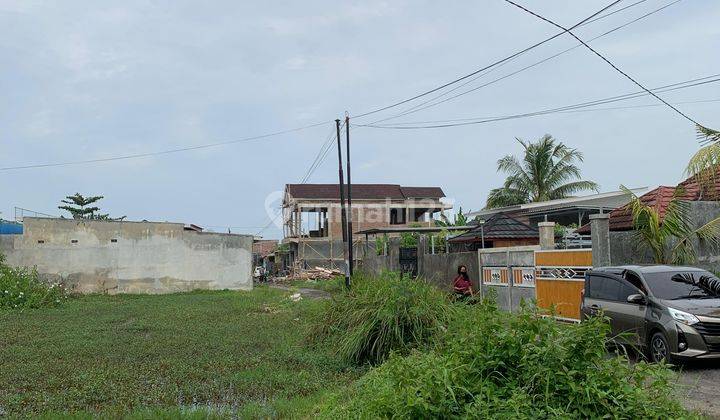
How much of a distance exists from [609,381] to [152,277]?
35.4 meters

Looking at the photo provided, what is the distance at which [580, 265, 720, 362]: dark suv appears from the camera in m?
10.3

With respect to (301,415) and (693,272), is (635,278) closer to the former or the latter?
(693,272)

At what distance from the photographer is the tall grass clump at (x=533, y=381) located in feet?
15.8

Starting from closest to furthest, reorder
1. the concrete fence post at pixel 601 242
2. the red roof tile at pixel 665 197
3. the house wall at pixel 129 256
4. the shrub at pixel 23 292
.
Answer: the concrete fence post at pixel 601 242
the red roof tile at pixel 665 197
the shrub at pixel 23 292
the house wall at pixel 129 256

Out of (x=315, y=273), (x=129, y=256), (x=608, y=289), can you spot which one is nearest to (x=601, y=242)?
(x=608, y=289)

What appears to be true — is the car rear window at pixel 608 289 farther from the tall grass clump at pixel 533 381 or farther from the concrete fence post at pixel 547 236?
the tall grass clump at pixel 533 381

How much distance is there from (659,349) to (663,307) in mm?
683

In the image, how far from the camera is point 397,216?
61.9m

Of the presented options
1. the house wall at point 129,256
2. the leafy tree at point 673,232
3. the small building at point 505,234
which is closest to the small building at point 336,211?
the house wall at point 129,256

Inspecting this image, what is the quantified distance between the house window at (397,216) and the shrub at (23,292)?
119ft

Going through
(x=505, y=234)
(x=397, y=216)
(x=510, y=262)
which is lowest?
(x=510, y=262)

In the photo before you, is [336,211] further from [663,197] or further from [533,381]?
[533,381]

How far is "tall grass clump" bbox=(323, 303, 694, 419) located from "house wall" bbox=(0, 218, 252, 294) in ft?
112

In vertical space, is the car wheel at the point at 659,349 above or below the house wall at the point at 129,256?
below
